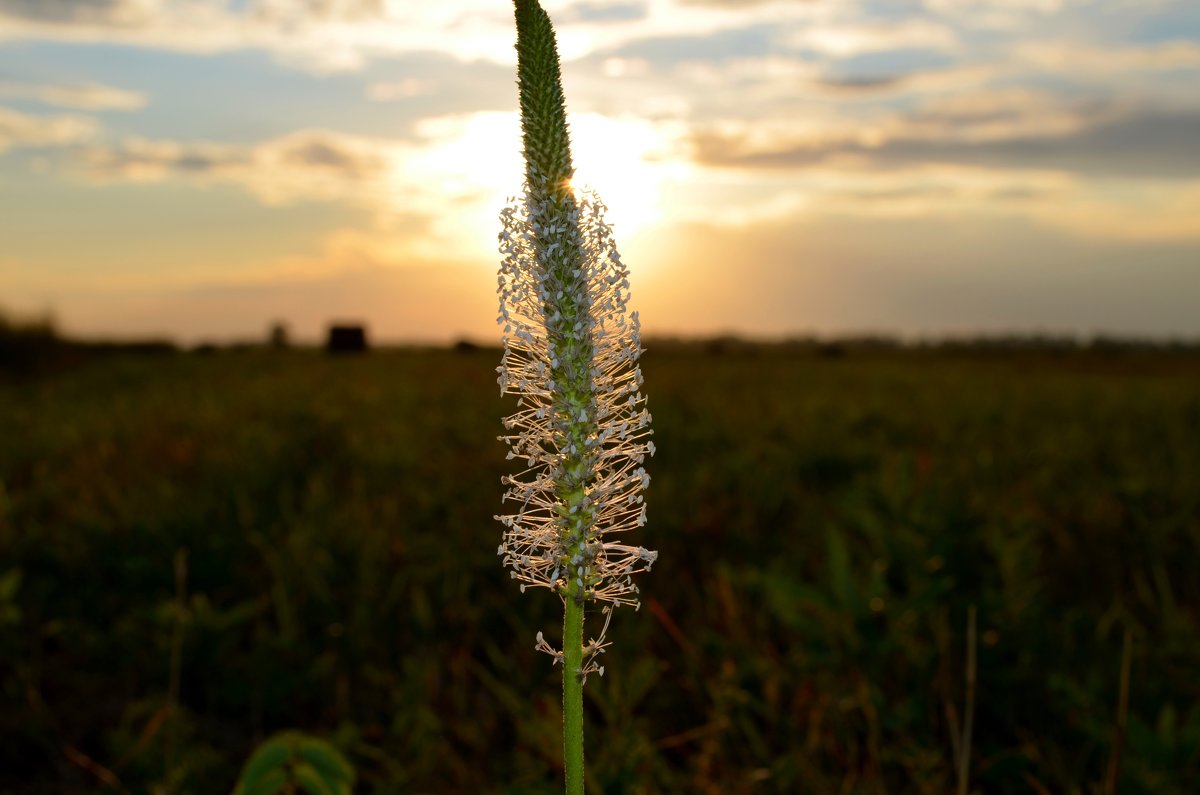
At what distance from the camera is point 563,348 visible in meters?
1.58

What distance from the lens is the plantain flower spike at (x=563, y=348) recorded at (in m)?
1.53

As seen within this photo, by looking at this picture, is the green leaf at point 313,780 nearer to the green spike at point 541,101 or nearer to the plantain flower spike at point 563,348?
the plantain flower spike at point 563,348

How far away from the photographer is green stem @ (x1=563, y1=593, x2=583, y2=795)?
138 centimetres

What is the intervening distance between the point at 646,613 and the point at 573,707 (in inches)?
168

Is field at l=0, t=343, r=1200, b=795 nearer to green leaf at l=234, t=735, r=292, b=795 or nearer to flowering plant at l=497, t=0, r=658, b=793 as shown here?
green leaf at l=234, t=735, r=292, b=795

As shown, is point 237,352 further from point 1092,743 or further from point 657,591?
point 1092,743

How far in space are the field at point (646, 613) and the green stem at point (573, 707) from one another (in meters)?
1.89

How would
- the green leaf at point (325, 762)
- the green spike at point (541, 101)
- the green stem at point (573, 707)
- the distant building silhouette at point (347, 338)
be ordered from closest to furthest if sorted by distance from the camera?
the green stem at point (573, 707), the green spike at point (541, 101), the green leaf at point (325, 762), the distant building silhouette at point (347, 338)

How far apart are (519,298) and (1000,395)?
44.2ft

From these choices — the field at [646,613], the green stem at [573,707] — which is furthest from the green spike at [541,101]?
the field at [646,613]

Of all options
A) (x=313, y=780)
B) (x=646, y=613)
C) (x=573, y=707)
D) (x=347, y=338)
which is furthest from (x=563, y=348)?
(x=347, y=338)

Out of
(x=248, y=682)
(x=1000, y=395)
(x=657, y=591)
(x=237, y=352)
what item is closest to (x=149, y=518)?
(x=248, y=682)

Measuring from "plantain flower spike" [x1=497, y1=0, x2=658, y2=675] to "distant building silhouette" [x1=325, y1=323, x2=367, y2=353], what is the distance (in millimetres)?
25573

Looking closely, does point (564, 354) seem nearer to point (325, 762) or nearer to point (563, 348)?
point (563, 348)
